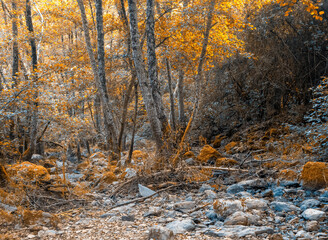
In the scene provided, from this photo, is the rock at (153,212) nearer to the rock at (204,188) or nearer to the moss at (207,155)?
the rock at (204,188)

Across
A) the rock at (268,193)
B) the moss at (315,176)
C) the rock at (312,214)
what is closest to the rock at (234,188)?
the rock at (268,193)

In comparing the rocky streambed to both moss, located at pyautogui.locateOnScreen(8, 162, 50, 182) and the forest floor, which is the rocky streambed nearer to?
the forest floor

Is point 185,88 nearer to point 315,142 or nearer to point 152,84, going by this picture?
point 152,84

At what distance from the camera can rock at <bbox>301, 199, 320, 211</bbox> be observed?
12.3 ft

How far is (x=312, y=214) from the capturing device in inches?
133

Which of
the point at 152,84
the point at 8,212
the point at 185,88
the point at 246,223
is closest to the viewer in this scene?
the point at 246,223

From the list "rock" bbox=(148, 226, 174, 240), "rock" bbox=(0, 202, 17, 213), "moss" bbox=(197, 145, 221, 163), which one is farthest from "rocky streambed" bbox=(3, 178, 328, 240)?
"moss" bbox=(197, 145, 221, 163)

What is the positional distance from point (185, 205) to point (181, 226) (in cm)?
80

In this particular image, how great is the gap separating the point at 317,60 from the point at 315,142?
16.2 feet

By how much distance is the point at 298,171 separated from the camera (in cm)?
503

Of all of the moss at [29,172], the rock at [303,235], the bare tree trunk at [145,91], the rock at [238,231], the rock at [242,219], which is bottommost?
the rock at [303,235]

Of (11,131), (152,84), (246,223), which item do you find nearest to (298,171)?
(246,223)

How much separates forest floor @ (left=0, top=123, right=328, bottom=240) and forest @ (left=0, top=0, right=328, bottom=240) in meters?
0.02

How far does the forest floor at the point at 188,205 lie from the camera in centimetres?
338
